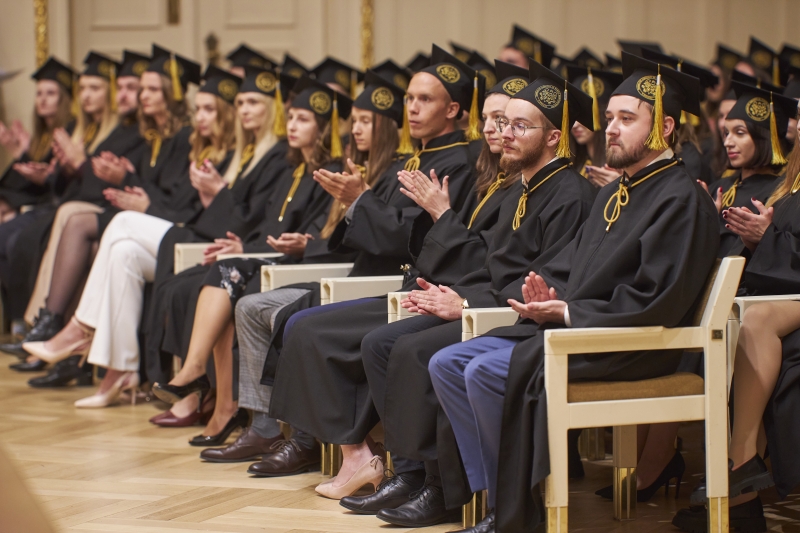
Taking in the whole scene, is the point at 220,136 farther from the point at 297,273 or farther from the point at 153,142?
the point at 297,273

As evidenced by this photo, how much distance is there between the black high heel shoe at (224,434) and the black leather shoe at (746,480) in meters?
2.34

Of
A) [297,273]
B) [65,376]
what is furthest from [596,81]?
[65,376]

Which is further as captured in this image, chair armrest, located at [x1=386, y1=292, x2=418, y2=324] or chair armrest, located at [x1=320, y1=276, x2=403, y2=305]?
chair armrest, located at [x1=320, y1=276, x2=403, y2=305]

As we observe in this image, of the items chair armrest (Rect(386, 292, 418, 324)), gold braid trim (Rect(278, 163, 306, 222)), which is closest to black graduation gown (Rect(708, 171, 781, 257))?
chair armrest (Rect(386, 292, 418, 324))

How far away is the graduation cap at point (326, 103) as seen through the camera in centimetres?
566

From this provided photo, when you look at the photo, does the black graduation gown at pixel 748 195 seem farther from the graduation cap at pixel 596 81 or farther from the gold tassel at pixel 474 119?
the gold tassel at pixel 474 119

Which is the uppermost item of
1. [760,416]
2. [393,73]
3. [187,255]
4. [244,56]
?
[244,56]

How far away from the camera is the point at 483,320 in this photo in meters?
3.71

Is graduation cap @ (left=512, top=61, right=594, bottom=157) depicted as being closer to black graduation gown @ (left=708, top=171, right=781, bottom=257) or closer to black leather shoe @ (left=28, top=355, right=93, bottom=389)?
black graduation gown @ (left=708, top=171, right=781, bottom=257)

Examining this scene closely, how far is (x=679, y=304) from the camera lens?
3.36 m

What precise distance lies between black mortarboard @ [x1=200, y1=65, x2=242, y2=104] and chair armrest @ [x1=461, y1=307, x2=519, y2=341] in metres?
3.33

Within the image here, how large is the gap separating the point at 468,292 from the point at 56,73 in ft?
18.0

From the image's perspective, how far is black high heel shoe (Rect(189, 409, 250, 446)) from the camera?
5.00m

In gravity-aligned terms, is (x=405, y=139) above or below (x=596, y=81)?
below
